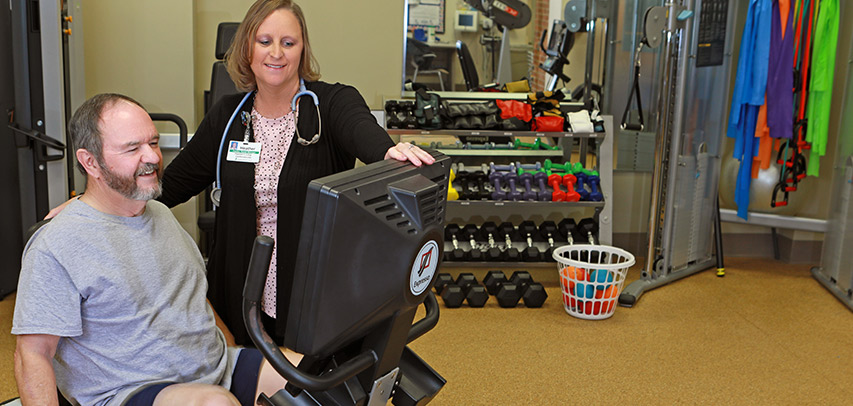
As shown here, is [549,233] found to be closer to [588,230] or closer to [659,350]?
[588,230]

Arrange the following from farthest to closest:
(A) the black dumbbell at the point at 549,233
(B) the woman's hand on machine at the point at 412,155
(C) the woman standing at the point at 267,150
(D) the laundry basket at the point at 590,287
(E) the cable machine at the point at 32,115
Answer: (A) the black dumbbell at the point at 549,233
(D) the laundry basket at the point at 590,287
(E) the cable machine at the point at 32,115
(C) the woman standing at the point at 267,150
(B) the woman's hand on machine at the point at 412,155

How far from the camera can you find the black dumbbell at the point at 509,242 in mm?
4234

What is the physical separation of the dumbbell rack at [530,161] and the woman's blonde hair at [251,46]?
2.21 metres

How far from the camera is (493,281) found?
13.1ft

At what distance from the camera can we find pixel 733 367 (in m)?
3.08

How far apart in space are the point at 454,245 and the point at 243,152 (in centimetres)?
260

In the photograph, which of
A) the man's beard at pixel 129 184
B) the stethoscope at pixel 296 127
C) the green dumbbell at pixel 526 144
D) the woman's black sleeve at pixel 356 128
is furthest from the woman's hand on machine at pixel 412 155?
the green dumbbell at pixel 526 144

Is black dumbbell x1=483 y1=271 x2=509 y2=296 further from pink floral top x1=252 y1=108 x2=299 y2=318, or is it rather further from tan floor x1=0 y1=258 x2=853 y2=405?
pink floral top x1=252 y1=108 x2=299 y2=318

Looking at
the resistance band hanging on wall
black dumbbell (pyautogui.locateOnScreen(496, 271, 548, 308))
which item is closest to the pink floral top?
black dumbbell (pyautogui.locateOnScreen(496, 271, 548, 308))

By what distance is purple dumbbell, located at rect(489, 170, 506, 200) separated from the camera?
4211 mm

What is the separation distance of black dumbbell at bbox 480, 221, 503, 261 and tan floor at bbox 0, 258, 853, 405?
39 centimetres

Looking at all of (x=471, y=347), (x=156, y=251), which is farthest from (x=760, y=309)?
(x=156, y=251)

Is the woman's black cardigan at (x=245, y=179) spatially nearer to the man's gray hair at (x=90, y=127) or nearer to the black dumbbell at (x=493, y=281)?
the man's gray hair at (x=90, y=127)

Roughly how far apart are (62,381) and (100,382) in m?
0.08
